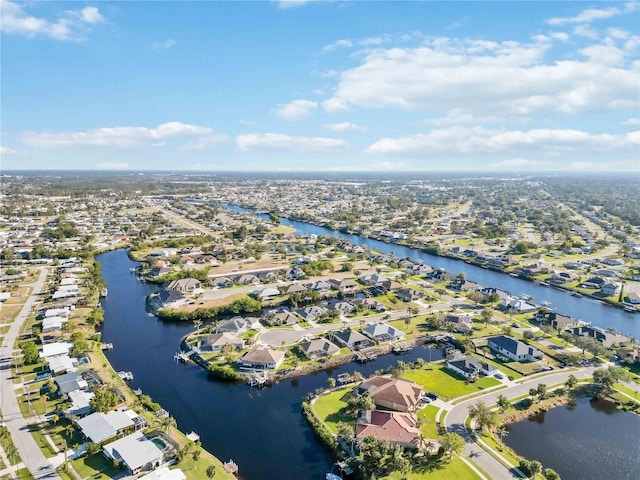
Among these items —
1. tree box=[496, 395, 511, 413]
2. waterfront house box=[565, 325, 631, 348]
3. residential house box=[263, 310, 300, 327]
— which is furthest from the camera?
residential house box=[263, 310, 300, 327]

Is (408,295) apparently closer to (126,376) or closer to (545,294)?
(545,294)

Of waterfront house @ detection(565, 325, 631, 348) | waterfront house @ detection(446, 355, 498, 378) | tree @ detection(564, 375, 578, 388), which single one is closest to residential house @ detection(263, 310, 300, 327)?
waterfront house @ detection(446, 355, 498, 378)

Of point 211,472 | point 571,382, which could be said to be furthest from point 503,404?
point 211,472

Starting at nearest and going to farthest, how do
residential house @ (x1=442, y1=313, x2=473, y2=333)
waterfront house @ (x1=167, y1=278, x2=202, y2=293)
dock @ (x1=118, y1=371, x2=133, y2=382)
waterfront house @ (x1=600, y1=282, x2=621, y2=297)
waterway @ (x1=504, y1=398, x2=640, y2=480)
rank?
waterway @ (x1=504, y1=398, x2=640, y2=480), dock @ (x1=118, y1=371, x2=133, y2=382), residential house @ (x1=442, y1=313, x2=473, y2=333), waterfront house @ (x1=167, y1=278, x2=202, y2=293), waterfront house @ (x1=600, y1=282, x2=621, y2=297)

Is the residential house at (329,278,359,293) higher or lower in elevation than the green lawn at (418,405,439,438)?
higher

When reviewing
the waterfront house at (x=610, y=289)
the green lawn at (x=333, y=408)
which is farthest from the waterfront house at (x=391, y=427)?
the waterfront house at (x=610, y=289)

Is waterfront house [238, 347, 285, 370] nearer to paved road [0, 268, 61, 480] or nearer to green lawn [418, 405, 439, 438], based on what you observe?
green lawn [418, 405, 439, 438]

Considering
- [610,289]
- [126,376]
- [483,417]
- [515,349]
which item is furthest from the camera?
[610,289]
